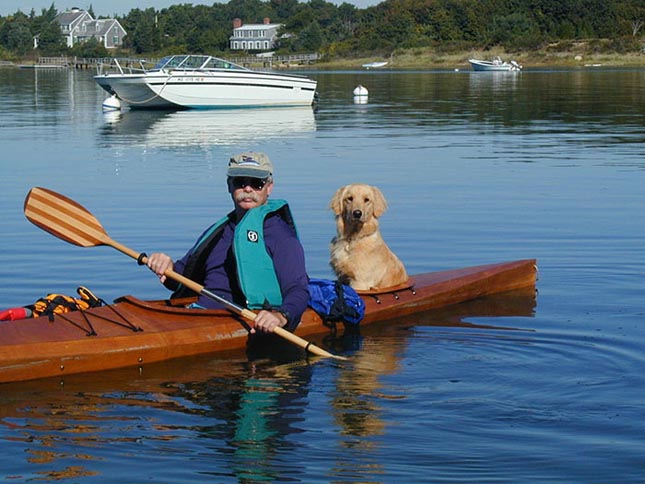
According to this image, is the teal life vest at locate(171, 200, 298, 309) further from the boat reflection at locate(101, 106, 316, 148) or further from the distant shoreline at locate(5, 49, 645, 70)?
the distant shoreline at locate(5, 49, 645, 70)

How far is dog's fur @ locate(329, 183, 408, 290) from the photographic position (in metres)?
9.26

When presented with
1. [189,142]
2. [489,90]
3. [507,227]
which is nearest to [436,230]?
[507,227]

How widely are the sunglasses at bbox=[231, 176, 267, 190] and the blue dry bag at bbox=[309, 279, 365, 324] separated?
135cm

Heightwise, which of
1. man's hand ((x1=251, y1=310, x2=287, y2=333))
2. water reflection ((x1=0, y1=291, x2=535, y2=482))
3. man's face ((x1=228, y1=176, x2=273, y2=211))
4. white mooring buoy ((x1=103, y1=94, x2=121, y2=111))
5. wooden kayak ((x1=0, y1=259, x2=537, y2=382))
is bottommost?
water reflection ((x1=0, y1=291, x2=535, y2=482))

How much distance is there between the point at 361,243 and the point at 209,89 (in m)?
28.7

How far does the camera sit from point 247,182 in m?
7.75

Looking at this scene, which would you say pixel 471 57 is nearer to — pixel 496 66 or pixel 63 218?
pixel 496 66

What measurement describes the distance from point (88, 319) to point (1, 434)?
4.47 ft

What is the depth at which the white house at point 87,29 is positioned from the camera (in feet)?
452

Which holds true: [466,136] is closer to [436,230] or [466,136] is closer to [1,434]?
[436,230]

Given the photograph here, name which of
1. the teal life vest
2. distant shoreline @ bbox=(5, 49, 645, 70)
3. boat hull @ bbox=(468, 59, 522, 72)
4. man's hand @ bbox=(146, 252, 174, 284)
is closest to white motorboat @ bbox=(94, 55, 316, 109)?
the teal life vest

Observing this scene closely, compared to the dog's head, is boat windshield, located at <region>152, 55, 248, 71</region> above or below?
above

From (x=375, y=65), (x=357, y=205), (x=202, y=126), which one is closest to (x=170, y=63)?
(x=202, y=126)

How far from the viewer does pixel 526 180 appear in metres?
18.1
